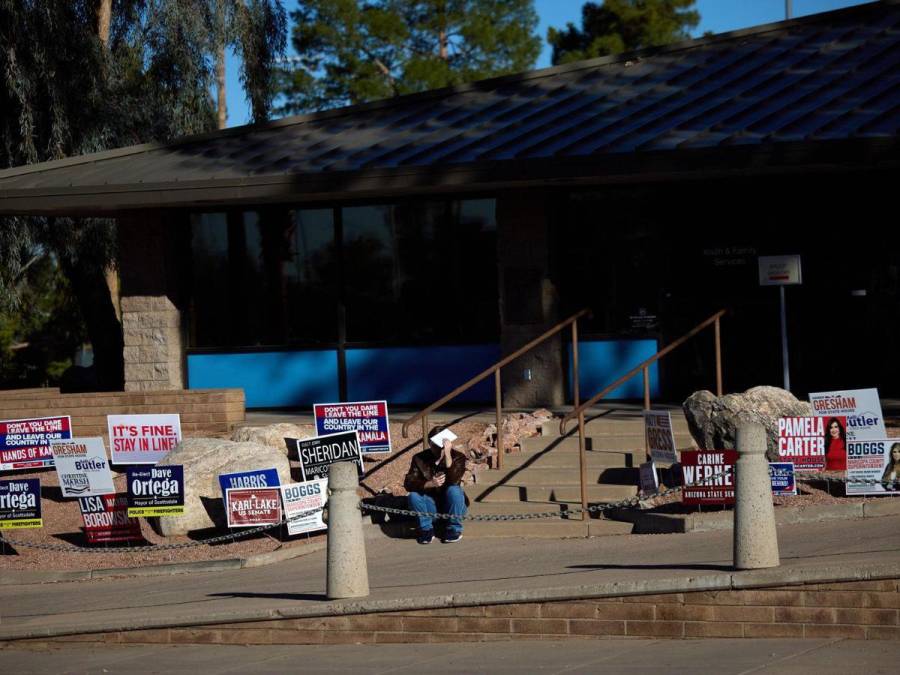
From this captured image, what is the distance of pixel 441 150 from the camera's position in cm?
1722

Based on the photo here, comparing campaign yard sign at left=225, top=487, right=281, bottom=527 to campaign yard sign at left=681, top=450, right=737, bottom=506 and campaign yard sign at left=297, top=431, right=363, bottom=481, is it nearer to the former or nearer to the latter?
campaign yard sign at left=297, top=431, right=363, bottom=481

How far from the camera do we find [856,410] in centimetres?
1278

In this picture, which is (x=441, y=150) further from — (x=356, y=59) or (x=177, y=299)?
(x=356, y=59)

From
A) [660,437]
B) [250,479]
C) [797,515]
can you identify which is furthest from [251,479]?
[797,515]

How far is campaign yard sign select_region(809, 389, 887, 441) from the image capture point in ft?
41.4

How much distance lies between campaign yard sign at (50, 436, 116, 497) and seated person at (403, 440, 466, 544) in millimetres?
3583

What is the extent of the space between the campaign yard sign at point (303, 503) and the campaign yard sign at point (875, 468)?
17.1 ft

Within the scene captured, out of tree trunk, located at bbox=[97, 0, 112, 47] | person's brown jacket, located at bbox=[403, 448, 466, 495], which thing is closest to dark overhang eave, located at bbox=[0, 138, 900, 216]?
person's brown jacket, located at bbox=[403, 448, 466, 495]

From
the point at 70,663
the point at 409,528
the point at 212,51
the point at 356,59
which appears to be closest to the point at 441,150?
the point at 409,528

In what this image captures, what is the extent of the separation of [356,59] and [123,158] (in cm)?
3440

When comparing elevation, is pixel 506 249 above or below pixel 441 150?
below

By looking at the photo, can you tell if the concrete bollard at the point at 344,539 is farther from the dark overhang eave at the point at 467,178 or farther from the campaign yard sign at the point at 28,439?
the campaign yard sign at the point at 28,439

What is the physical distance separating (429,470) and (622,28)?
158 ft

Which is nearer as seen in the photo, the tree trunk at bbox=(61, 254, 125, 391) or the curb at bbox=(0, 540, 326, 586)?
the curb at bbox=(0, 540, 326, 586)
